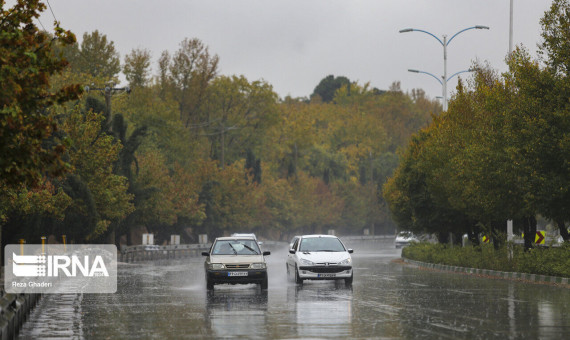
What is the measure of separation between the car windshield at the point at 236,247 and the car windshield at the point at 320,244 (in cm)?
343

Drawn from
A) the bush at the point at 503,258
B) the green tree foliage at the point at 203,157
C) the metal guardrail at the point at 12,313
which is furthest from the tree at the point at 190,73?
the metal guardrail at the point at 12,313

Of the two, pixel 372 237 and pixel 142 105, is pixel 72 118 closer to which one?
pixel 142 105

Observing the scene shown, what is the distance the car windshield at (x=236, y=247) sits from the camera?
89.6 ft

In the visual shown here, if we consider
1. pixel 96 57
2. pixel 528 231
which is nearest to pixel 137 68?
pixel 96 57

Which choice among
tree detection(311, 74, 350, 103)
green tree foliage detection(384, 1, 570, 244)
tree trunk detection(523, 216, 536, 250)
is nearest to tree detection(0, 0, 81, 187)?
green tree foliage detection(384, 1, 570, 244)

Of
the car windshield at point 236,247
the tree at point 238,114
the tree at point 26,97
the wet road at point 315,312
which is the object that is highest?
the tree at point 238,114

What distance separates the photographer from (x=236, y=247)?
91.4 feet

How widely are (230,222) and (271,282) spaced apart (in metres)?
53.9

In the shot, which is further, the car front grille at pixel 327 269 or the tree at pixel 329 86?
the tree at pixel 329 86

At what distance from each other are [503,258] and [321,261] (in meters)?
11.6

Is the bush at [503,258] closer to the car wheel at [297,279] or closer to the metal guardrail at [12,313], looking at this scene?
the car wheel at [297,279]

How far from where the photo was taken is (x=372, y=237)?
412 feet

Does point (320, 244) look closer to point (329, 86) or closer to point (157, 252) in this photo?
point (157, 252)

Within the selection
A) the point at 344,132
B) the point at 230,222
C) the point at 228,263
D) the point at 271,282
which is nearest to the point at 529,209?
the point at 271,282
